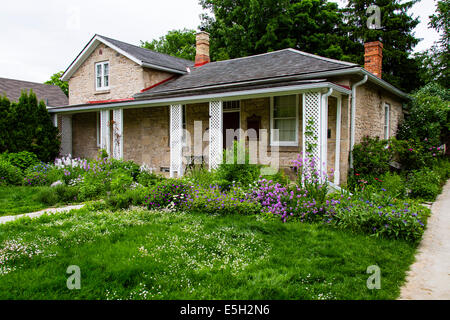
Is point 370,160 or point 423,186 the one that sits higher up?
point 370,160

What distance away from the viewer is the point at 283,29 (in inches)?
946

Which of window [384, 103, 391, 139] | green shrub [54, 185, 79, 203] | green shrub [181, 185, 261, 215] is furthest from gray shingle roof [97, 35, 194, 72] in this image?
window [384, 103, 391, 139]

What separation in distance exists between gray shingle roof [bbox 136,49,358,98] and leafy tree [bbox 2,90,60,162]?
13.2 ft

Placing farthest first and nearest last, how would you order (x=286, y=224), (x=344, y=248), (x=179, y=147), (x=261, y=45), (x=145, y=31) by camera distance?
1. (x=145, y=31)
2. (x=261, y=45)
3. (x=179, y=147)
4. (x=286, y=224)
5. (x=344, y=248)

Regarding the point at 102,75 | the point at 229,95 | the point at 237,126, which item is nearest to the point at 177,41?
the point at 102,75

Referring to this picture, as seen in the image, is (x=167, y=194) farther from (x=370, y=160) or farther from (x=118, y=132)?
(x=118, y=132)

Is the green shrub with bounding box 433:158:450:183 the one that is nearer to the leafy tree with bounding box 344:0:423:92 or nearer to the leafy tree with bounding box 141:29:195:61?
the leafy tree with bounding box 344:0:423:92

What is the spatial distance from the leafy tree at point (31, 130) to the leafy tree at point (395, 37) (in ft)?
63.3

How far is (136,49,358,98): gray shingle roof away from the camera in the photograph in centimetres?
997

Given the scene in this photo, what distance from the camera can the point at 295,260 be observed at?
4.05m

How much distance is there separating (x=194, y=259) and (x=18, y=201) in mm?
5966

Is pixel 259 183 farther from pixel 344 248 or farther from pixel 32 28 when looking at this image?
pixel 32 28
